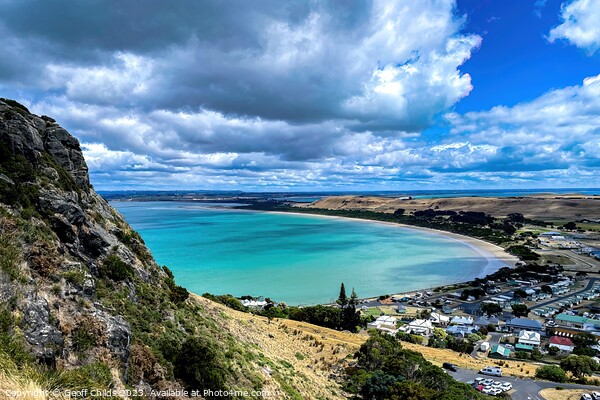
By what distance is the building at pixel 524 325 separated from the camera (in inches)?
2225

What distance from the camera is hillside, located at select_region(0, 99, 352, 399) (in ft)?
31.8

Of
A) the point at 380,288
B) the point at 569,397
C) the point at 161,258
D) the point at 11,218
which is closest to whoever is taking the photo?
the point at 11,218

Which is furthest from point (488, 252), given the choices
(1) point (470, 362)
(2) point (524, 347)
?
(1) point (470, 362)

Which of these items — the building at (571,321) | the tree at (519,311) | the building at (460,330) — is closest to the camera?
the building at (460,330)

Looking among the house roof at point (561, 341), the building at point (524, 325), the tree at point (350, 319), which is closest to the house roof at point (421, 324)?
the tree at point (350, 319)

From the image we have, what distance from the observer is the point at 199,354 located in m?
14.2

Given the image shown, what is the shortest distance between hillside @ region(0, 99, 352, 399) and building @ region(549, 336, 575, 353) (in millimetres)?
40573

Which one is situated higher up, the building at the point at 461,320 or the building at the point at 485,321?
the building at the point at 461,320

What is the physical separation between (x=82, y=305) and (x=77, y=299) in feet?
1.11

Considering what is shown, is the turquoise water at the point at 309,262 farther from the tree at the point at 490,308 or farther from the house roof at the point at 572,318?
the house roof at the point at 572,318

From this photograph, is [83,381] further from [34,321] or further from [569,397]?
A: [569,397]

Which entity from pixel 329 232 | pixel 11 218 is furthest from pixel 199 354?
pixel 329 232

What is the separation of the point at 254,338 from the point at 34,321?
694 inches

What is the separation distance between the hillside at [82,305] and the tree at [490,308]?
52.4 meters
